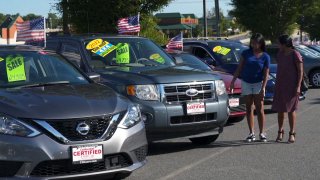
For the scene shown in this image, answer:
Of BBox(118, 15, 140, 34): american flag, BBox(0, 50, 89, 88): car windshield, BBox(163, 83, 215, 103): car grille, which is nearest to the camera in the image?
BBox(0, 50, 89, 88): car windshield

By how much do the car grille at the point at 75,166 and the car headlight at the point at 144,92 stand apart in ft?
6.23

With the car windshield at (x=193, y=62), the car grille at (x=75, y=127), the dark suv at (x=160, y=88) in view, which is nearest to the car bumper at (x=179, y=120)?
the dark suv at (x=160, y=88)

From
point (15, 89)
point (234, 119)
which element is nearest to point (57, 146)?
point (15, 89)

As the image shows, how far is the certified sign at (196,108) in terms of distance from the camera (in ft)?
25.5

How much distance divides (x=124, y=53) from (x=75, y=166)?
3.80 m

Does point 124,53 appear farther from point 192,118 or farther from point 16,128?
point 16,128

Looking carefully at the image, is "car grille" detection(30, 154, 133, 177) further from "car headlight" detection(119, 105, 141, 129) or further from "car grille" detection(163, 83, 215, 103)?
"car grille" detection(163, 83, 215, 103)

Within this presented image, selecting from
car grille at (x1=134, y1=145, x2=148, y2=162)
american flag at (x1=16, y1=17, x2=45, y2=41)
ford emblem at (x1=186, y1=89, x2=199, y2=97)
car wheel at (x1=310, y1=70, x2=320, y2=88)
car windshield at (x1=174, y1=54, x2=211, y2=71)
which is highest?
american flag at (x1=16, y1=17, x2=45, y2=41)

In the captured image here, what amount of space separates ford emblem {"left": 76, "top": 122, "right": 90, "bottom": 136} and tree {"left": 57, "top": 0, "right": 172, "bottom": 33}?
1390 centimetres

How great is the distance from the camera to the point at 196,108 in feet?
25.7

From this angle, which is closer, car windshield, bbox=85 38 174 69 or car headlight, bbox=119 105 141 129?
car headlight, bbox=119 105 141 129

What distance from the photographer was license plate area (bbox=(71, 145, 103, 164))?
5379 millimetres

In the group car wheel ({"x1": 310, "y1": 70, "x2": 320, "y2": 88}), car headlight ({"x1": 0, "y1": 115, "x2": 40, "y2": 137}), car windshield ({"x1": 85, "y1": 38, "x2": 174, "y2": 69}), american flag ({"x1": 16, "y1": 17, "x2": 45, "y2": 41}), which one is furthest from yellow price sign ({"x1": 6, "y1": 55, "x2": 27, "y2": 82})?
car wheel ({"x1": 310, "y1": 70, "x2": 320, "y2": 88})

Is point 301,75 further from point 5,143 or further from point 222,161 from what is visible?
point 5,143
